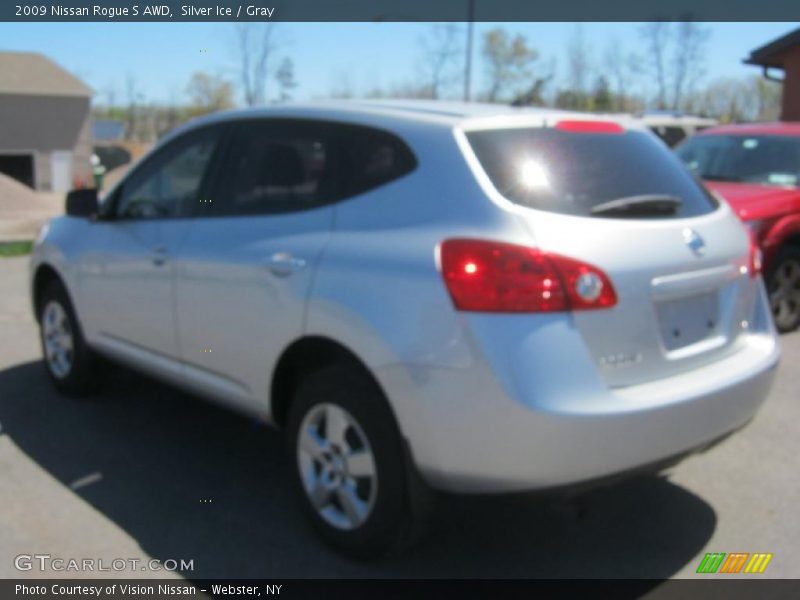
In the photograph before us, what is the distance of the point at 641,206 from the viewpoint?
3.38 m

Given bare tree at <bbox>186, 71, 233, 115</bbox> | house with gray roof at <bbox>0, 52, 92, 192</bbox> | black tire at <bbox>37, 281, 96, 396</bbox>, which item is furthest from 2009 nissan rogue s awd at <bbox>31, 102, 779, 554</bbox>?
house with gray roof at <bbox>0, 52, 92, 192</bbox>

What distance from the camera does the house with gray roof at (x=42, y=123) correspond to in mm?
41000

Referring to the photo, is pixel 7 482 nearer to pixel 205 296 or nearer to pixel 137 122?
pixel 205 296

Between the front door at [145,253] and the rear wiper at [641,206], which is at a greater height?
the rear wiper at [641,206]

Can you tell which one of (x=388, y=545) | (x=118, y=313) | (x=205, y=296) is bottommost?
(x=388, y=545)

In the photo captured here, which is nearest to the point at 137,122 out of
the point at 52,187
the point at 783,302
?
the point at 52,187

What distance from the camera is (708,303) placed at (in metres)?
3.44

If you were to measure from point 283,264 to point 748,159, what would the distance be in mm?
5830

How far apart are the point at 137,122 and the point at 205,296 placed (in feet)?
248

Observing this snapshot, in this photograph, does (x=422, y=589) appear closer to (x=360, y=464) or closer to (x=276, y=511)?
(x=360, y=464)
